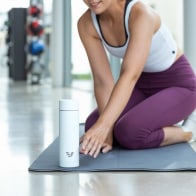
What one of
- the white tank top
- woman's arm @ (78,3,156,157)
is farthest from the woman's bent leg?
woman's arm @ (78,3,156,157)

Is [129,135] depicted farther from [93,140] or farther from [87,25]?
[87,25]

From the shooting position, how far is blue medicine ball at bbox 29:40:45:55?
9234 millimetres

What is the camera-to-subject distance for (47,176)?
1.86 meters

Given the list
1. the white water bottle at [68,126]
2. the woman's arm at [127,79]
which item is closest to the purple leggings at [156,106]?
the woman's arm at [127,79]

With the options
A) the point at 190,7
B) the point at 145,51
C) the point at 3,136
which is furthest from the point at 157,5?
the point at 145,51

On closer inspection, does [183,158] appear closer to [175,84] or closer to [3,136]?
[175,84]

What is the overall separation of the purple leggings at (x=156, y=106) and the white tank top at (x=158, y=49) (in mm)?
56

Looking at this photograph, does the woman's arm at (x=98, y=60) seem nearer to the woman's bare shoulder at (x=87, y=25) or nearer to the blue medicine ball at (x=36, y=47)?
the woman's bare shoulder at (x=87, y=25)

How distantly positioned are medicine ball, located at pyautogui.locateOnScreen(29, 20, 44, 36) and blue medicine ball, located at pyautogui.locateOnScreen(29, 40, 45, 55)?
0.18m

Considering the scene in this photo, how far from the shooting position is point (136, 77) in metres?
1.97

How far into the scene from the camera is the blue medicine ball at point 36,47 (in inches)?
364

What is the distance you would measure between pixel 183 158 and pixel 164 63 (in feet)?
1.78

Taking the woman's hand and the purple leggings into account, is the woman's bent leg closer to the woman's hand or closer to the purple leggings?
the purple leggings

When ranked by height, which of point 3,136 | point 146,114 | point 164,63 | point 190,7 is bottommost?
point 3,136
